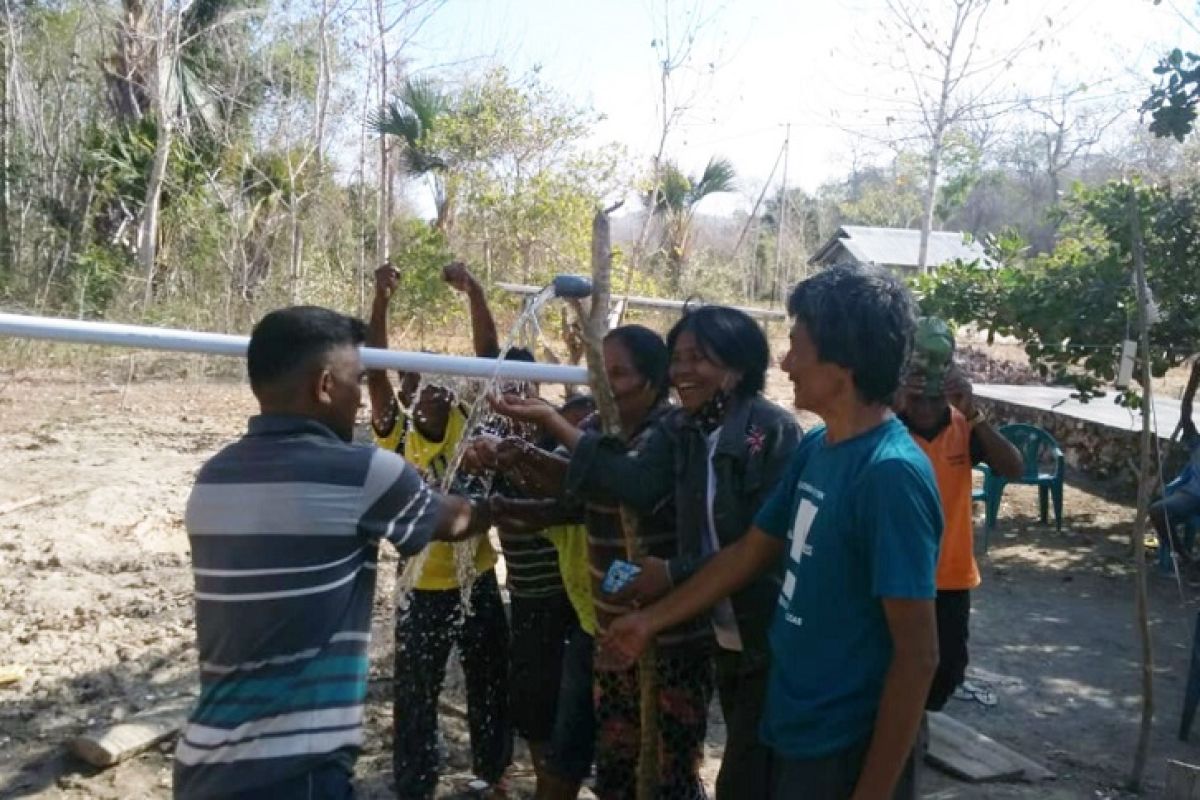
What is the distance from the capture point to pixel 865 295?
6.40 ft

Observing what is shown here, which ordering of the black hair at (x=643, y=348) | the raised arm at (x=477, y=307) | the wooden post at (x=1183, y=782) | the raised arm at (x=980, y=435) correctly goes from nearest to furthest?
the black hair at (x=643, y=348) → the wooden post at (x=1183, y=782) → the raised arm at (x=477, y=307) → the raised arm at (x=980, y=435)

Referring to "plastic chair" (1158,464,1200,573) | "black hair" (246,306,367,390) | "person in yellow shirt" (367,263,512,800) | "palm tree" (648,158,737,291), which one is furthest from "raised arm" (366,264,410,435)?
"palm tree" (648,158,737,291)

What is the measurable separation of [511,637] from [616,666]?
126cm

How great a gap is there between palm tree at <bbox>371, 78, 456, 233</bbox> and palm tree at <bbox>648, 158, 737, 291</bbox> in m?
4.95

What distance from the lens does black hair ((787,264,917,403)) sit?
1.94m

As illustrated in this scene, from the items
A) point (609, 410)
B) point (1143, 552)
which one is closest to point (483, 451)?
point (609, 410)

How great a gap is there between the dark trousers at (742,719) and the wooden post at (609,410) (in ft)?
0.59

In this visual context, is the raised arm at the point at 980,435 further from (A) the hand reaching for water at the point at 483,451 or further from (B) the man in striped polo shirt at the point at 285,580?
(B) the man in striped polo shirt at the point at 285,580

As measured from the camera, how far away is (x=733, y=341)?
2689 millimetres

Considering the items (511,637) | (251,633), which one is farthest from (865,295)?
(511,637)

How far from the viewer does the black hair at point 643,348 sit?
2.93m

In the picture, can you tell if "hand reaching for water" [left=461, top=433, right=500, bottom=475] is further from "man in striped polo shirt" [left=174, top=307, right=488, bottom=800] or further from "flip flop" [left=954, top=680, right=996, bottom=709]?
"flip flop" [left=954, top=680, right=996, bottom=709]

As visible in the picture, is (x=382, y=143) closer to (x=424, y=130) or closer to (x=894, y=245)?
(x=424, y=130)

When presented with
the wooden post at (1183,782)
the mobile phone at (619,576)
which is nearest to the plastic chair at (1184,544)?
the wooden post at (1183,782)
